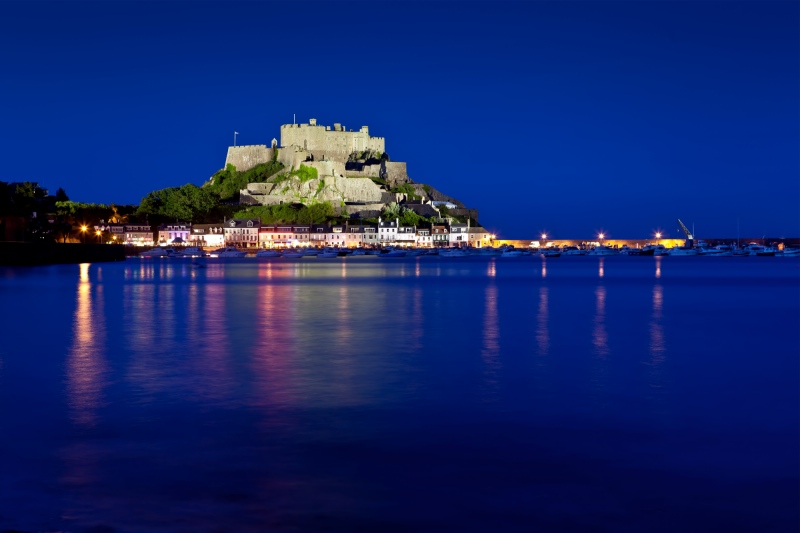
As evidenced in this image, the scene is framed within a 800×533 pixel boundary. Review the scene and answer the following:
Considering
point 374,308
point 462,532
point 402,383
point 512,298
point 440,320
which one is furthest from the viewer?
point 512,298

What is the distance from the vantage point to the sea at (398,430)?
17.4 ft

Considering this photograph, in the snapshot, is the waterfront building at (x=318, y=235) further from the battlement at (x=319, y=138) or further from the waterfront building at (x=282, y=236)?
the battlement at (x=319, y=138)

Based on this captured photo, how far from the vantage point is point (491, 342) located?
48.7 ft

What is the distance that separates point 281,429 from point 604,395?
152 inches

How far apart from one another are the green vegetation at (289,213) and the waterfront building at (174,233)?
267 inches

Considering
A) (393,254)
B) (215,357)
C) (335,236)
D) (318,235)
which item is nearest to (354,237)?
(335,236)

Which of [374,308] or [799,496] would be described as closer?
[799,496]

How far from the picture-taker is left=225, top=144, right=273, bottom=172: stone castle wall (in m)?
117

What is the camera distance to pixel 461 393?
9.54 m

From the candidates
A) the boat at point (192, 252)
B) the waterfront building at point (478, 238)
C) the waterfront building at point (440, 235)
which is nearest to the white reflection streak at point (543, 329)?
the boat at point (192, 252)

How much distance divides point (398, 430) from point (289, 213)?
342 ft

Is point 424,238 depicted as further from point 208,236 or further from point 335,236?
point 208,236

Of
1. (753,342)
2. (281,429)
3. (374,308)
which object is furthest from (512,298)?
(281,429)

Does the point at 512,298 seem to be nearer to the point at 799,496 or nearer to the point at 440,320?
the point at 440,320
